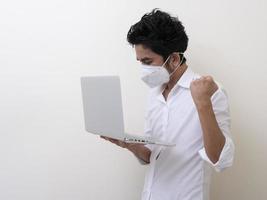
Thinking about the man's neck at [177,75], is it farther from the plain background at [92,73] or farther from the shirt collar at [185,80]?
the plain background at [92,73]

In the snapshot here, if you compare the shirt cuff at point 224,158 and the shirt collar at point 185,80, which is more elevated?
the shirt collar at point 185,80

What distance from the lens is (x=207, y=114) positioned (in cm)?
99

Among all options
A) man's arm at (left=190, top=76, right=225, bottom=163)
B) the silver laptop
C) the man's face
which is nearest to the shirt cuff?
man's arm at (left=190, top=76, right=225, bottom=163)

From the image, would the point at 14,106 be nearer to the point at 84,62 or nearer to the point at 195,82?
the point at 84,62

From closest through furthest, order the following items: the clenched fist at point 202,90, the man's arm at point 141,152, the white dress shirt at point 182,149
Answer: the clenched fist at point 202,90
the white dress shirt at point 182,149
the man's arm at point 141,152

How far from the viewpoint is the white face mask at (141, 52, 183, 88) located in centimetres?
118

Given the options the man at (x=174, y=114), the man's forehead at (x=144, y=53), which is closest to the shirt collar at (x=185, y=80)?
the man at (x=174, y=114)

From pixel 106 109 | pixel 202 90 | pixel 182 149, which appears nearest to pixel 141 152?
pixel 182 149

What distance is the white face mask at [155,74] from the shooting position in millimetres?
1184

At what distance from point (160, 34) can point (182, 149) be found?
41cm

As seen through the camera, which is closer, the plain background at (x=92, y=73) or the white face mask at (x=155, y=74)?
the white face mask at (x=155, y=74)

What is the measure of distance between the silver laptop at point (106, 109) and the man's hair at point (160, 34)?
212 mm

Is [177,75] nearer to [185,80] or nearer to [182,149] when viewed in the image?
[185,80]

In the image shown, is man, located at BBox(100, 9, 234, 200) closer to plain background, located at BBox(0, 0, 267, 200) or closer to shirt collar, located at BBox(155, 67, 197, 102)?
shirt collar, located at BBox(155, 67, 197, 102)
